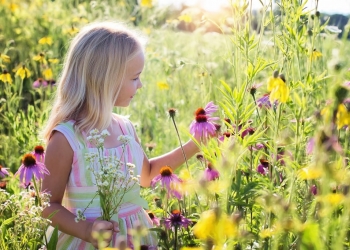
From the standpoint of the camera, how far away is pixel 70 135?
5.71ft

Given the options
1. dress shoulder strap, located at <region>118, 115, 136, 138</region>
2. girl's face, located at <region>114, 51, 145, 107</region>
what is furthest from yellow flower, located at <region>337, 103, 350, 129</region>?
→ dress shoulder strap, located at <region>118, 115, 136, 138</region>

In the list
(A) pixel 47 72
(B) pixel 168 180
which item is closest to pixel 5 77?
(A) pixel 47 72

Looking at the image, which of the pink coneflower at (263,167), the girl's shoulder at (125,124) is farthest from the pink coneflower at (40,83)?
the pink coneflower at (263,167)

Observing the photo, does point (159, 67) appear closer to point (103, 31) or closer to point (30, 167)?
point (103, 31)

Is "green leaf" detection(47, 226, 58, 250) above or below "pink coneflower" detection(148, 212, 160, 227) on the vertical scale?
above

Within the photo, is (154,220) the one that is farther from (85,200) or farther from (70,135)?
(70,135)

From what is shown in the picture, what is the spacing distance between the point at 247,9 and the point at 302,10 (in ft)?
0.45

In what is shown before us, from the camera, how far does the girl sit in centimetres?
173

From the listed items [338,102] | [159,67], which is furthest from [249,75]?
[159,67]

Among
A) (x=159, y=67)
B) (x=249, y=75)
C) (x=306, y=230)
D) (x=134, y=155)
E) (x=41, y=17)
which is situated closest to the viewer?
(x=306, y=230)

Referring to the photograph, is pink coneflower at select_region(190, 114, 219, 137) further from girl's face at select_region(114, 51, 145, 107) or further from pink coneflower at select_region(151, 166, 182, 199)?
girl's face at select_region(114, 51, 145, 107)

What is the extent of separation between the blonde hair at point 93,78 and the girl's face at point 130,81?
2 centimetres

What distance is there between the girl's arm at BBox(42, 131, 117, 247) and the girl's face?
0.24 m

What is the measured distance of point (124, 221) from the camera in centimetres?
178
